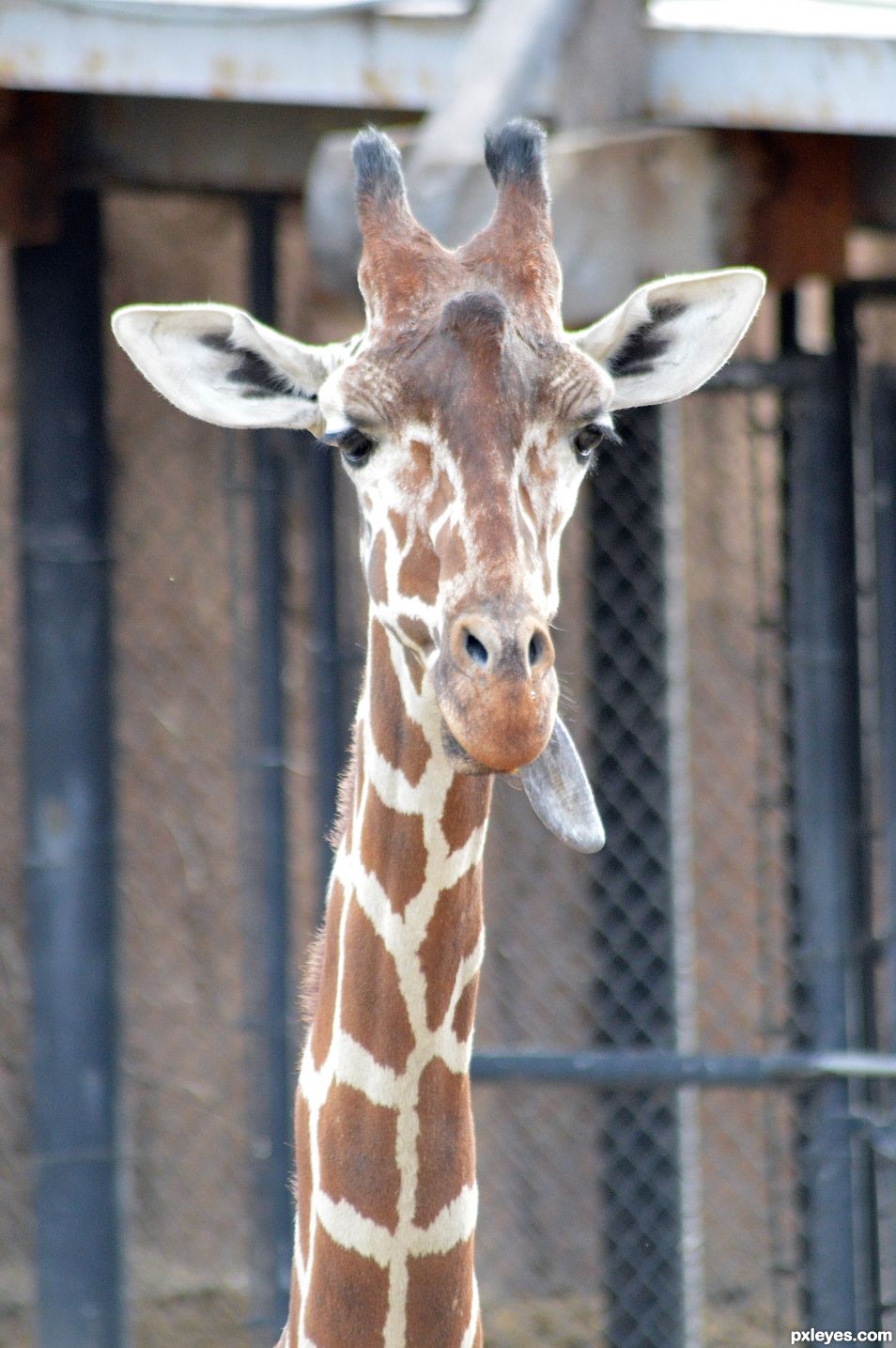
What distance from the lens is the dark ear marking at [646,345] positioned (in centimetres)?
270

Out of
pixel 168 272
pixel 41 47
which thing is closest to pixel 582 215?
pixel 41 47

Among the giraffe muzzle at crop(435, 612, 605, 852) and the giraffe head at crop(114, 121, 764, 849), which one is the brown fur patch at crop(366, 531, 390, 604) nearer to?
the giraffe head at crop(114, 121, 764, 849)

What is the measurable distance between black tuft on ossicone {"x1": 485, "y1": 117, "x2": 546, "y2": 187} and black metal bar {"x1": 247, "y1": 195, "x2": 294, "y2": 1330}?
201 cm

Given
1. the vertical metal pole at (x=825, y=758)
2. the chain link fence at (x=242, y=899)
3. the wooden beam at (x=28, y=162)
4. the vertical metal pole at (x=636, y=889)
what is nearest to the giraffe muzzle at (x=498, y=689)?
the vertical metal pole at (x=825, y=758)

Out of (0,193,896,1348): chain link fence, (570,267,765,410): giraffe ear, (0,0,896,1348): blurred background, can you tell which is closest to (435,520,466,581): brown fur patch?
(570,267,765,410): giraffe ear

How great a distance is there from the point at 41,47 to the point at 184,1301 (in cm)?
374

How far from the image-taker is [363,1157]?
95.5 inches

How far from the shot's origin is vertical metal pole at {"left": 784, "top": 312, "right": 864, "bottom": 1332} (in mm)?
4297

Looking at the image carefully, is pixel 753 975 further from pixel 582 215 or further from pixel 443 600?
pixel 443 600

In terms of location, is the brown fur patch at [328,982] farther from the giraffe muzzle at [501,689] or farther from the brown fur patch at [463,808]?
the giraffe muzzle at [501,689]

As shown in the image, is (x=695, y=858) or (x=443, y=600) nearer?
(x=443, y=600)

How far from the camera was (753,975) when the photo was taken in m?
6.34

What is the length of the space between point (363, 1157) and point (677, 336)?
48.6 inches

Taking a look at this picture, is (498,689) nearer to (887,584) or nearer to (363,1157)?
(363,1157)
